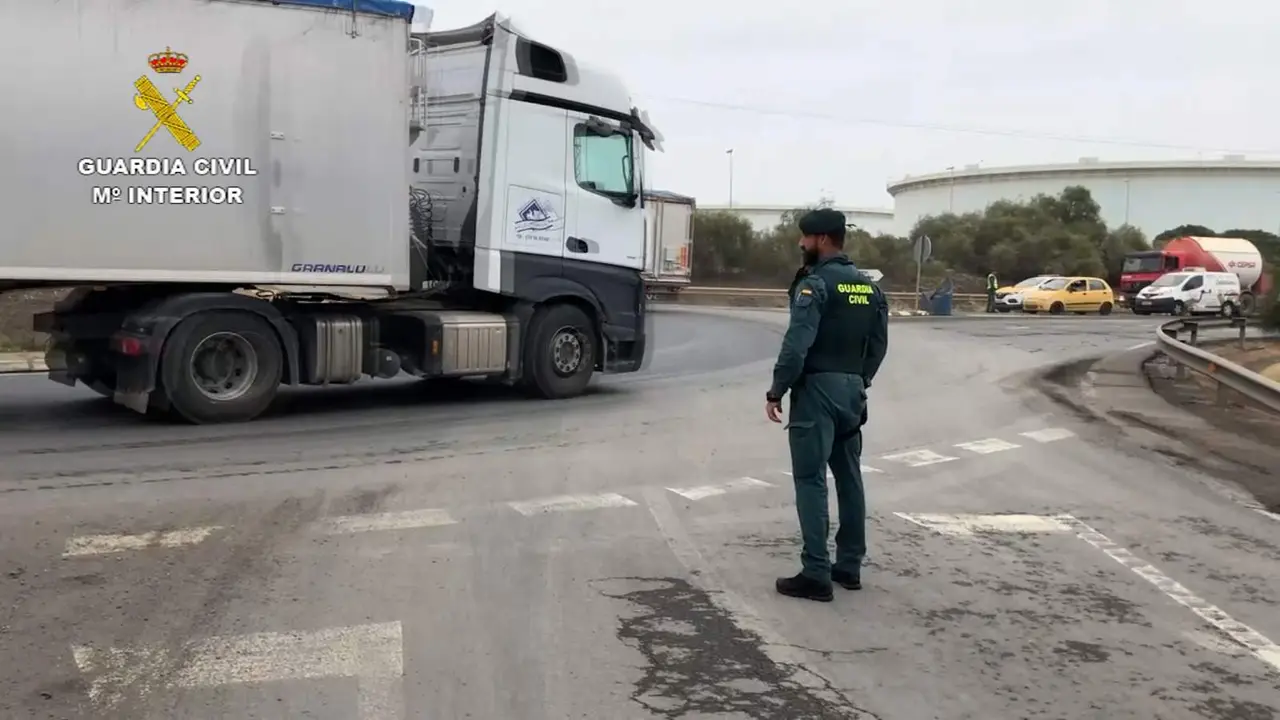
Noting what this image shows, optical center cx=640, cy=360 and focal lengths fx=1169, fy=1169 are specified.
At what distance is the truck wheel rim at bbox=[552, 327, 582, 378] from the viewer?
12742 millimetres

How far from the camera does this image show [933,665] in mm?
4727

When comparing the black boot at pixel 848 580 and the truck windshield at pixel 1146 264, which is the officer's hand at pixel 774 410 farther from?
the truck windshield at pixel 1146 264

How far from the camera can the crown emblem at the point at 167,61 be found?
956 cm

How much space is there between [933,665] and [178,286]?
765 cm

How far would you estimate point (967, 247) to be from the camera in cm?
6856

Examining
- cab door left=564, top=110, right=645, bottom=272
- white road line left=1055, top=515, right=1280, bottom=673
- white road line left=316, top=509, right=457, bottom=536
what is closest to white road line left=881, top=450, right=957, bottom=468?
white road line left=1055, top=515, right=1280, bottom=673

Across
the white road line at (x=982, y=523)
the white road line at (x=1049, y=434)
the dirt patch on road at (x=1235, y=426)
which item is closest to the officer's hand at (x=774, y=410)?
the white road line at (x=982, y=523)

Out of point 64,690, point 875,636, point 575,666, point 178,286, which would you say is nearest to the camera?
point 64,690

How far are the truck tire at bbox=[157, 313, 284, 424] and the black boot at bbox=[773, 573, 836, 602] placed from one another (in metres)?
6.40

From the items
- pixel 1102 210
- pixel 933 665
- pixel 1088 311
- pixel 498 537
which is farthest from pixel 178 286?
pixel 1102 210

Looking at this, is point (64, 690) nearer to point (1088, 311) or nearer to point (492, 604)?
point (492, 604)

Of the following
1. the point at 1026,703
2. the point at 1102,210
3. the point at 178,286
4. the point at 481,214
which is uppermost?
the point at 1102,210

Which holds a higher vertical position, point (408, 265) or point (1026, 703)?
point (408, 265)

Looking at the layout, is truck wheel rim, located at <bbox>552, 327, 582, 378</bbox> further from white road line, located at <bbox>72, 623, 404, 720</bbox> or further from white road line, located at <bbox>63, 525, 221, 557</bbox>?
white road line, located at <bbox>72, 623, 404, 720</bbox>
